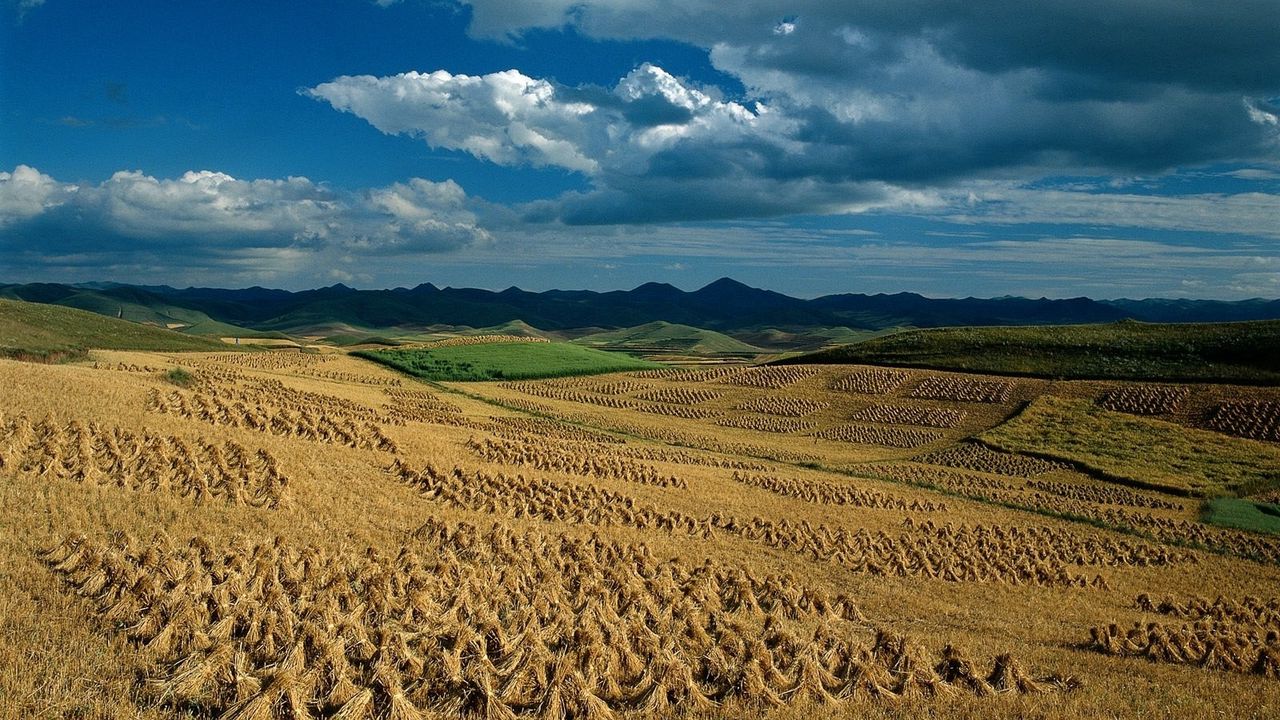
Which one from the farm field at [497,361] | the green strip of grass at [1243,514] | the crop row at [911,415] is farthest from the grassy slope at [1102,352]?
the green strip of grass at [1243,514]

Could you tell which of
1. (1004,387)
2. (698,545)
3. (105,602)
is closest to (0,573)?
(105,602)

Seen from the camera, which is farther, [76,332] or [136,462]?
[76,332]

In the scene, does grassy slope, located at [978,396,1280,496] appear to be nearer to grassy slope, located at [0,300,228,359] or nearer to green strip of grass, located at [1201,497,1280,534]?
green strip of grass, located at [1201,497,1280,534]

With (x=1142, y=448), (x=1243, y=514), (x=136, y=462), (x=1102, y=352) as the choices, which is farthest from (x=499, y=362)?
(x=1243, y=514)

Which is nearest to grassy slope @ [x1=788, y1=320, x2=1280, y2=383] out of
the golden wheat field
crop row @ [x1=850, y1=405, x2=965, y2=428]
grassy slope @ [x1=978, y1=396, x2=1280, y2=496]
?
grassy slope @ [x1=978, y1=396, x2=1280, y2=496]

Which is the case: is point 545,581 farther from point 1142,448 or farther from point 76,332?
point 76,332

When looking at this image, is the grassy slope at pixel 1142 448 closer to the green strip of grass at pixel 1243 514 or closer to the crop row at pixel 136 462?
the green strip of grass at pixel 1243 514
